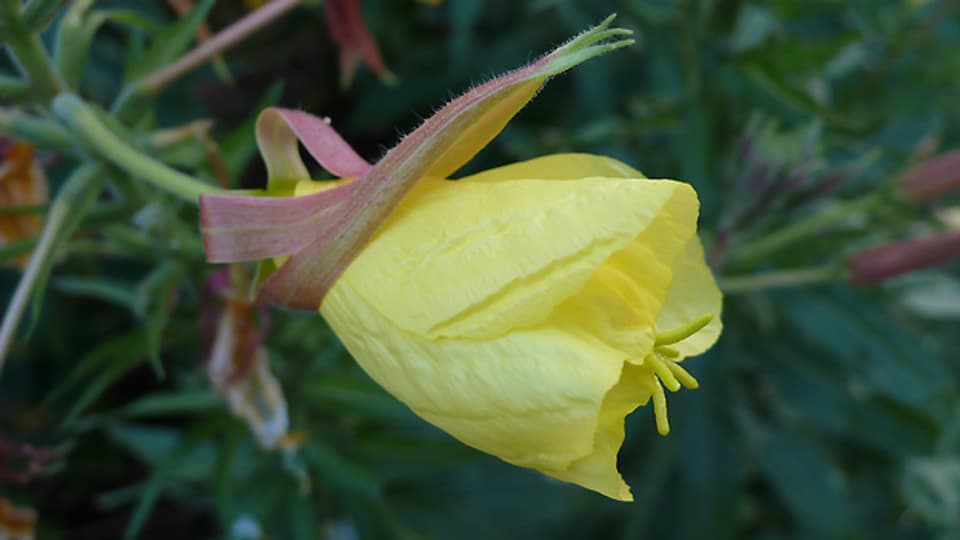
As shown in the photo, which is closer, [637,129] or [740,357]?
[637,129]

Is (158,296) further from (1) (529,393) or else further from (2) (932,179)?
(2) (932,179)

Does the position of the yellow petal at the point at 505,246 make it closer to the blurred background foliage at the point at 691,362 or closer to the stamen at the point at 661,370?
the stamen at the point at 661,370

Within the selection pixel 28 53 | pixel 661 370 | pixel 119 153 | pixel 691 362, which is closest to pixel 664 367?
pixel 661 370

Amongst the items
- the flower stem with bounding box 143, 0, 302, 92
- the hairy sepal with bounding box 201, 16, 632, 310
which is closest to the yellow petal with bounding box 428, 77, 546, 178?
the hairy sepal with bounding box 201, 16, 632, 310

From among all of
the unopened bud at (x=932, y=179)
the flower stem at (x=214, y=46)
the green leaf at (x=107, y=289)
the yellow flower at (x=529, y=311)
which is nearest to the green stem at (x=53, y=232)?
the flower stem at (x=214, y=46)

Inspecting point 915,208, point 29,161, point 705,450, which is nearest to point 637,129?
point 915,208

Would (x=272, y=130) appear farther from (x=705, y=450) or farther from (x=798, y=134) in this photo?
(x=705, y=450)

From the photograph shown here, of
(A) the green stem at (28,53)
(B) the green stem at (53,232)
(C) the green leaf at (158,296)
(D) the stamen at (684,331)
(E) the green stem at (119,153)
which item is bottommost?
(C) the green leaf at (158,296)
